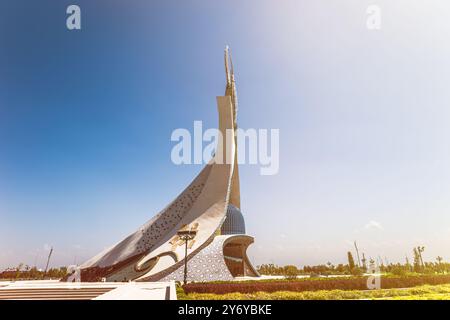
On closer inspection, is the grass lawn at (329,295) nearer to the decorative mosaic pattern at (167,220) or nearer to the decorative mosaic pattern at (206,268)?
the decorative mosaic pattern at (206,268)

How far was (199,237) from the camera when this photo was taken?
15.6m

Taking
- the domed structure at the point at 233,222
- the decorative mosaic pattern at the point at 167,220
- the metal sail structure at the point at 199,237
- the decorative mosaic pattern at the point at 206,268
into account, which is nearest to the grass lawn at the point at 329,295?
the decorative mosaic pattern at the point at 206,268

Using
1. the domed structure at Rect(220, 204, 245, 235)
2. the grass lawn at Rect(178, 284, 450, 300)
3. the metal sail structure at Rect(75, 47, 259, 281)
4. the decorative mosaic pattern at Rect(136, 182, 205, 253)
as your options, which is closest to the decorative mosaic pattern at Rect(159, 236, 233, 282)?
the metal sail structure at Rect(75, 47, 259, 281)

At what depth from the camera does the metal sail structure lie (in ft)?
47.4

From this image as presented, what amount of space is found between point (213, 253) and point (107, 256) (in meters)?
7.01

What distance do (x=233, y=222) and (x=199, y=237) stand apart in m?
4.55

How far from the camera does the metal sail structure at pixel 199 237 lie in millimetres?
14445

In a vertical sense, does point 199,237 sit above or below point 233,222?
below

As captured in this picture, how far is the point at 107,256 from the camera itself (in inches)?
688

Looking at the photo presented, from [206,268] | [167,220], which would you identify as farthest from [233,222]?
[206,268]

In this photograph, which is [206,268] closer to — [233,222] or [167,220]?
[167,220]
